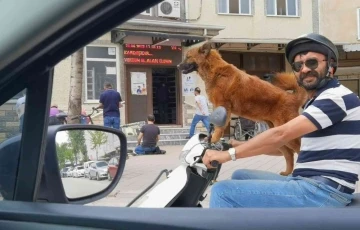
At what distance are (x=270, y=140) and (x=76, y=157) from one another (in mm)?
1129

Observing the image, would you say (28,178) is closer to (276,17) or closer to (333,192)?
(333,192)

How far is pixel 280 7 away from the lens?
21.7 metres

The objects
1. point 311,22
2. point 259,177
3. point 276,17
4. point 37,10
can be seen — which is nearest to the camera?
point 37,10

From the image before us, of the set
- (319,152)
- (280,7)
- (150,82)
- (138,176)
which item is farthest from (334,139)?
(280,7)

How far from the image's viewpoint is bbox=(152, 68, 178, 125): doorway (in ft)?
34.8

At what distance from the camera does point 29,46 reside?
4.11ft

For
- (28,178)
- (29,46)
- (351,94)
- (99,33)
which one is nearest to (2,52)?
(29,46)

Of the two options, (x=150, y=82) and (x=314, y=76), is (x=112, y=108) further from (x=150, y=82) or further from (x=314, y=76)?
(x=314, y=76)

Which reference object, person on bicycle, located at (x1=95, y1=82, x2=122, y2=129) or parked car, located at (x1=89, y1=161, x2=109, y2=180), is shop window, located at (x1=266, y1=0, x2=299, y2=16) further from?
parked car, located at (x1=89, y1=161, x2=109, y2=180)

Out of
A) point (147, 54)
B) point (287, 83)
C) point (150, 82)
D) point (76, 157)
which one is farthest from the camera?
point (147, 54)

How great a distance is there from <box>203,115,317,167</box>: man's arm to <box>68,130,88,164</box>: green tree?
828 millimetres

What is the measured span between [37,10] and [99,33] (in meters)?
0.20

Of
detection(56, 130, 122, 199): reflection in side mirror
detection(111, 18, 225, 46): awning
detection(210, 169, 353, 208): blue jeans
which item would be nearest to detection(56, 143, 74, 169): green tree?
detection(56, 130, 122, 199): reflection in side mirror

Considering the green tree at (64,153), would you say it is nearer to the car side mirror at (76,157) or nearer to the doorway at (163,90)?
the car side mirror at (76,157)
